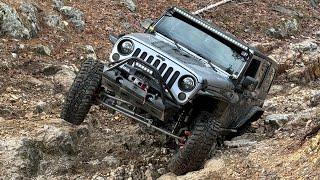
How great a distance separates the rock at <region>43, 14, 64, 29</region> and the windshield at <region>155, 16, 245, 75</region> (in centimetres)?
499

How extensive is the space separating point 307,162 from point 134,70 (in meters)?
2.44

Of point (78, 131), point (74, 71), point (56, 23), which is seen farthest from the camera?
point (56, 23)

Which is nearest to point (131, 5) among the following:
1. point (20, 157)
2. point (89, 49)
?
point (89, 49)

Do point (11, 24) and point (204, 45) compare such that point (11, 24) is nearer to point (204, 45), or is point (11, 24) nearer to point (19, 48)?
point (19, 48)

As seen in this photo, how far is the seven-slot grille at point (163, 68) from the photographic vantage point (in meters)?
6.48

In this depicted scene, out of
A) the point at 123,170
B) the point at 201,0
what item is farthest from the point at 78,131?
the point at 201,0

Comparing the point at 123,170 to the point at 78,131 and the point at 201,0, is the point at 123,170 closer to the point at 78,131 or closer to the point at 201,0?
the point at 78,131

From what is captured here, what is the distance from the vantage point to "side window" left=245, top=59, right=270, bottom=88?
8.09 m

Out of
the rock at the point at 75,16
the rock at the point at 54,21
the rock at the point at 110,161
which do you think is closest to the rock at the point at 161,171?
the rock at the point at 110,161

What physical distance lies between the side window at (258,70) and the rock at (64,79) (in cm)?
369

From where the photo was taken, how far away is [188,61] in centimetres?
688

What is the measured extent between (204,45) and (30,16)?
18.1 feet

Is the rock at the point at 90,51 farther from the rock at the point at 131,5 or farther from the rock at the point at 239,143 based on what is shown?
the rock at the point at 239,143

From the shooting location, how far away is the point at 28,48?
10805 millimetres
